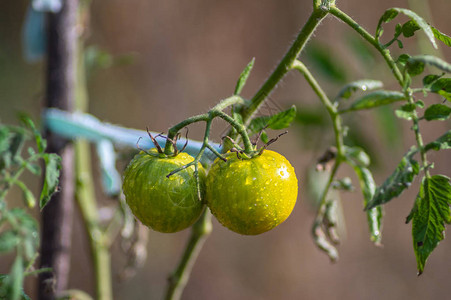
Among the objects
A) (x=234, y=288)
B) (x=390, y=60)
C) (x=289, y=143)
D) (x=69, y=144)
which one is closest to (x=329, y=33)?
(x=289, y=143)

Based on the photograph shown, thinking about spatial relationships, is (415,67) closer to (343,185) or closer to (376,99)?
(376,99)

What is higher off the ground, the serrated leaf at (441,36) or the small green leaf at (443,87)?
the serrated leaf at (441,36)

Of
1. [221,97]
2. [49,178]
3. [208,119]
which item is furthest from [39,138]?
[221,97]

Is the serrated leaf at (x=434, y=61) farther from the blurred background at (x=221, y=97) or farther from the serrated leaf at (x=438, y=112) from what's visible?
the blurred background at (x=221, y=97)

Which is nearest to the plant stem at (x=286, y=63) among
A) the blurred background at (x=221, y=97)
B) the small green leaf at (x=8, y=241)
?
the small green leaf at (x=8, y=241)

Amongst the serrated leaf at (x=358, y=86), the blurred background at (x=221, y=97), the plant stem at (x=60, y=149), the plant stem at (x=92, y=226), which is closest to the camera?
the serrated leaf at (x=358, y=86)

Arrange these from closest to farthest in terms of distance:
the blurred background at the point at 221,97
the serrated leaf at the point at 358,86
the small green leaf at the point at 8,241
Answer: the small green leaf at the point at 8,241
the serrated leaf at the point at 358,86
the blurred background at the point at 221,97

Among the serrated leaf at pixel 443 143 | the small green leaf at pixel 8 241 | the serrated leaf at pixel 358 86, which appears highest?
the serrated leaf at pixel 358 86
